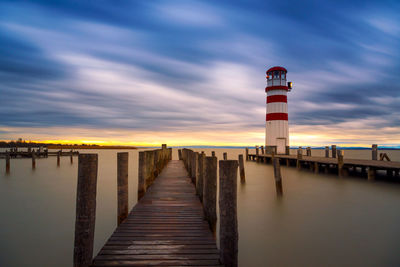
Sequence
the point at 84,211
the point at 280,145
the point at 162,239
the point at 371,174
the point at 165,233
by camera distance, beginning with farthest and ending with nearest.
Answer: the point at 280,145 → the point at 371,174 → the point at 165,233 → the point at 162,239 → the point at 84,211

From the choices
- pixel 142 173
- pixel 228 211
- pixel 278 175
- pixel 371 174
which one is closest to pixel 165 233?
pixel 228 211

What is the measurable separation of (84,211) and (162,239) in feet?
4.61

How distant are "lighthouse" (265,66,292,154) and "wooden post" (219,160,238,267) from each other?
22056mm

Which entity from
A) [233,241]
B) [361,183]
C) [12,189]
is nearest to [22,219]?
[12,189]

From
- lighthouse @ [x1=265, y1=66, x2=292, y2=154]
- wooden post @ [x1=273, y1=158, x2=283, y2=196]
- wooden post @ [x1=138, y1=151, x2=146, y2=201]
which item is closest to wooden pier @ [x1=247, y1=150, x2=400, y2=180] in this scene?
lighthouse @ [x1=265, y1=66, x2=292, y2=154]

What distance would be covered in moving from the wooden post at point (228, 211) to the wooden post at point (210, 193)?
1.61 meters

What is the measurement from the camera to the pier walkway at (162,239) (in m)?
3.45

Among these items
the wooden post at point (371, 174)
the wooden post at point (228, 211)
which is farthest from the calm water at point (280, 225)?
the wooden post at point (228, 211)

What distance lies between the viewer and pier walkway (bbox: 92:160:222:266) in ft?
11.3

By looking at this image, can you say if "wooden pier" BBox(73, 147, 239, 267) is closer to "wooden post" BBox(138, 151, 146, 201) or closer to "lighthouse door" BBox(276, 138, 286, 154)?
"wooden post" BBox(138, 151, 146, 201)

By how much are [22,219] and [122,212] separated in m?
5.60

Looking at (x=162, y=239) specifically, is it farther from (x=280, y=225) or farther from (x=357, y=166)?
(x=357, y=166)

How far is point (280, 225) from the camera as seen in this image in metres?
8.34

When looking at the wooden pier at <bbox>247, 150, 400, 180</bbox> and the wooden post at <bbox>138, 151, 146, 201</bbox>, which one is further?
the wooden pier at <bbox>247, 150, 400, 180</bbox>
